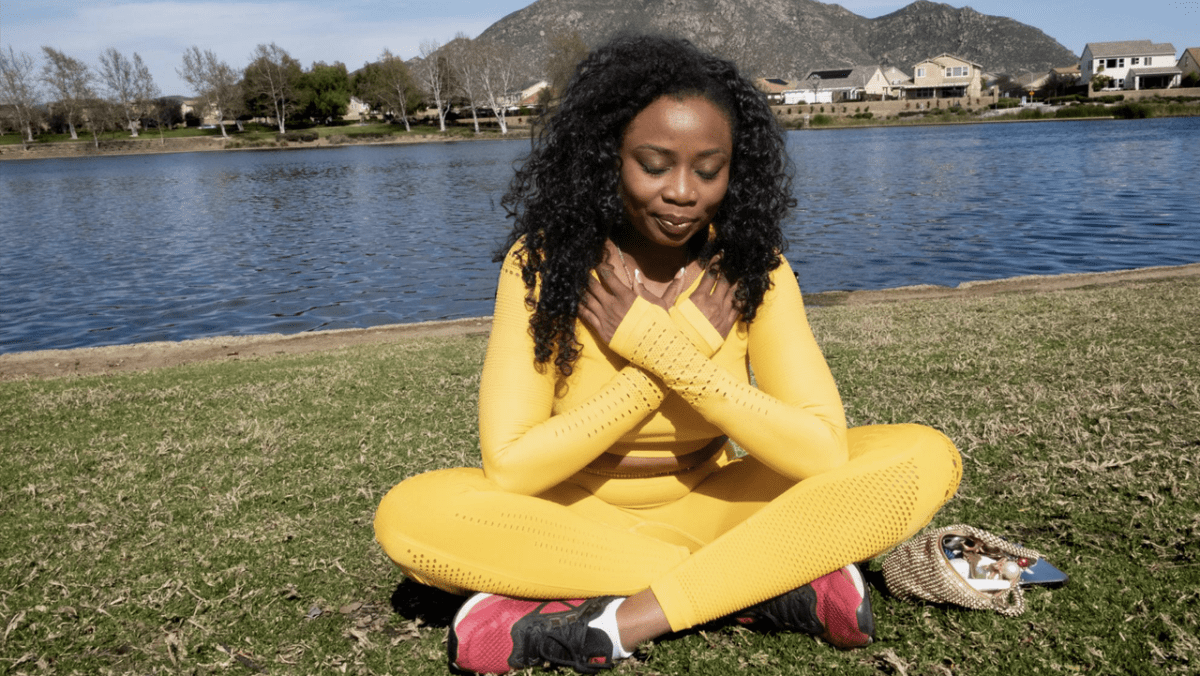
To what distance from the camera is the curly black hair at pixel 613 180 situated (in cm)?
271

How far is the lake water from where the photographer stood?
15375mm

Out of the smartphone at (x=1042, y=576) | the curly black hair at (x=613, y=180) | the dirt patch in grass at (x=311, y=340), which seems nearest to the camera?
the curly black hair at (x=613, y=180)

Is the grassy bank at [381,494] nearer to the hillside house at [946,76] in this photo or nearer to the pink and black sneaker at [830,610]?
the pink and black sneaker at [830,610]

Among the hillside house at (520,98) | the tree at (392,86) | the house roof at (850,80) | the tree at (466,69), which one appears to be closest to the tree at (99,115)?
the tree at (392,86)

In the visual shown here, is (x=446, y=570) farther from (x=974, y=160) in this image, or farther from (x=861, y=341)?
(x=974, y=160)

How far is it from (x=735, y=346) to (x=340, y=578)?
1987 mm

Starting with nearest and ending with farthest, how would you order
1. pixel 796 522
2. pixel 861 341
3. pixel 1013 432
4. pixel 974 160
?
pixel 796 522 → pixel 1013 432 → pixel 861 341 → pixel 974 160

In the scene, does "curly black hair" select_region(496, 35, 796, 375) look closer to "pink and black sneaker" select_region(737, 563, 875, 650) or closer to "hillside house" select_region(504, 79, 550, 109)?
"pink and black sneaker" select_region(737, 563, 875, 650)

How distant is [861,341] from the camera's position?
24.8 ft

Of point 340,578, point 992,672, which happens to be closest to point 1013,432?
point 992,672

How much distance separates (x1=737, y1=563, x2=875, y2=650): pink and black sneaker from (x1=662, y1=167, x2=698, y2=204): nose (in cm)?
128

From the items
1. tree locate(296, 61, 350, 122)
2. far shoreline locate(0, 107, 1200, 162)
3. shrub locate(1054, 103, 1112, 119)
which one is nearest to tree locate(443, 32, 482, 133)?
far shoreline locate(0, 107, 1200, 162)

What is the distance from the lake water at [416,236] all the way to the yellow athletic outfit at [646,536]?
17.2ft

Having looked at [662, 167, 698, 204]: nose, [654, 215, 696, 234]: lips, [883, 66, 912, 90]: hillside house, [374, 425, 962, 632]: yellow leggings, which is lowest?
[374, 425, 962, 632]: yellow leggings
